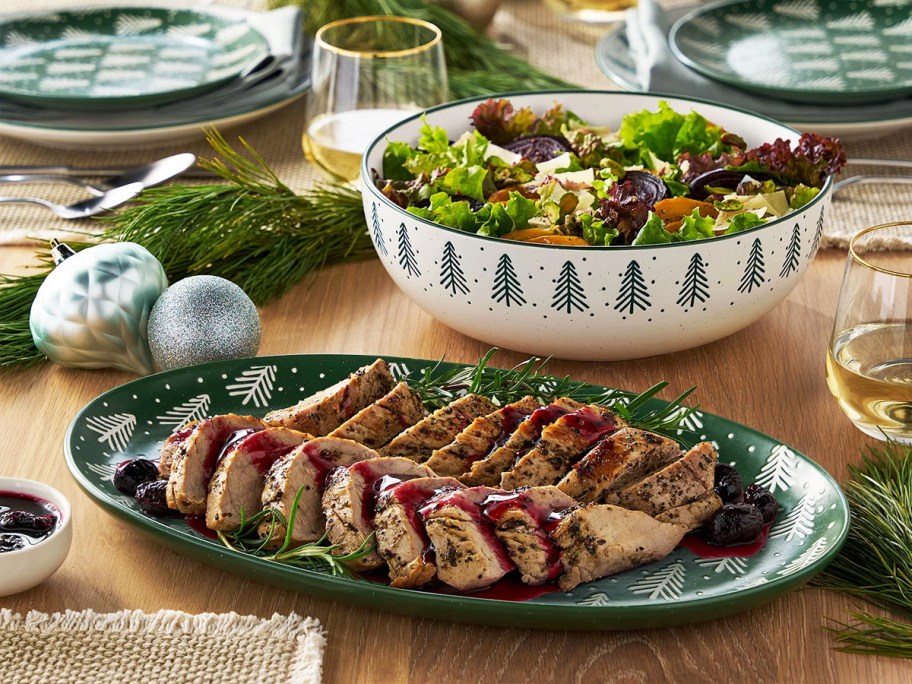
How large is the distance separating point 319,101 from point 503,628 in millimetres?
1926

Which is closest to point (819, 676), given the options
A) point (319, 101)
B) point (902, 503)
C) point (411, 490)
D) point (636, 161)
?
point (902, 503)

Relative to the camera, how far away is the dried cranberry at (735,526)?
1.88m

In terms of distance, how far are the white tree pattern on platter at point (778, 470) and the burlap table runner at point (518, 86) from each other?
1.09 meters

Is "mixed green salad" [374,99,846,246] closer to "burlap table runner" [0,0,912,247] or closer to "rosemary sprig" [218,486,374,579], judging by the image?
"burlap table runner" [0,0,912,247]

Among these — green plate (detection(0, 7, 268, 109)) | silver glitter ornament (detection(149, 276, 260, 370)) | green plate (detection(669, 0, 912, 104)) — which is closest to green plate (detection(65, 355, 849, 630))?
silver glitter ornament (detection(149, 276, 260, 370))

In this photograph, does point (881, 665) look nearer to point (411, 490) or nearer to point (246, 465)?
point (411, 490)

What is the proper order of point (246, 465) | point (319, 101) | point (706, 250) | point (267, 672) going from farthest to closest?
1. point (319, 101)
2. point (706, 250)
3. point (246, 465)
4. point (267, 672)

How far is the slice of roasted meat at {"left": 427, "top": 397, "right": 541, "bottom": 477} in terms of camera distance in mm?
2023

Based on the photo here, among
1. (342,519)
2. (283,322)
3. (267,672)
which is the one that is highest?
(342,519)

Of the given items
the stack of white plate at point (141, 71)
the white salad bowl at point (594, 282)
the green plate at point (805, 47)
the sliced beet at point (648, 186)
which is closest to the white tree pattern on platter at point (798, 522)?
the white salad bowl at point (594, 282)

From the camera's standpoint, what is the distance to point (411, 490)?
180 centimetres

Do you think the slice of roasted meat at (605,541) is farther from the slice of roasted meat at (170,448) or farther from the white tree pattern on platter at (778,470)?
the slice of roasted meat at (170,448)

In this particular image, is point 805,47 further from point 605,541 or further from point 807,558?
point 605,541

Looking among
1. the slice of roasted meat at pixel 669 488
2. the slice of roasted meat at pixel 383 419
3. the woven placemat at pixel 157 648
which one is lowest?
the woven placemat at pixel 157 648
